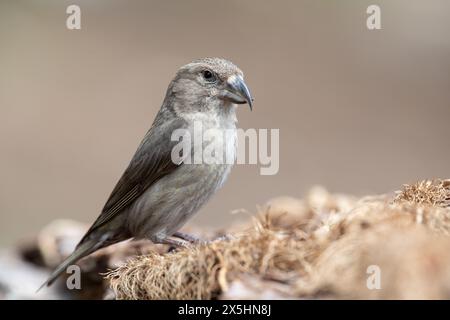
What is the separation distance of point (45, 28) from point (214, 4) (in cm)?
354

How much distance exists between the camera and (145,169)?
4.32m

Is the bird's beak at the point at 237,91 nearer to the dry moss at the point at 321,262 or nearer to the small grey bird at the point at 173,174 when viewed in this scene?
the small grey bird at the point at 173,174

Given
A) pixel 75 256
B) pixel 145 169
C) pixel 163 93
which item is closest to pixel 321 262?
pixel 145 169

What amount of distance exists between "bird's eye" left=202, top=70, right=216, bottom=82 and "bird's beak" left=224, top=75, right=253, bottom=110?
120mm

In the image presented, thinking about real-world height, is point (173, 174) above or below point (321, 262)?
above

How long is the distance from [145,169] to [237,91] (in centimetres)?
76

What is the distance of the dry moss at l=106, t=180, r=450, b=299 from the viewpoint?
2109mm

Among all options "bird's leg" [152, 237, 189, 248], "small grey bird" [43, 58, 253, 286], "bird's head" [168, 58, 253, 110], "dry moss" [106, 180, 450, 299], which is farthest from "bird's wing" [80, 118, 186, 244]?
"dry moss" [106, 180, 450, 299]

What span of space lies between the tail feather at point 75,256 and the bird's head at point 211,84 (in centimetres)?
109

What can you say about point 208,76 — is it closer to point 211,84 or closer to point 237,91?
point 211,84

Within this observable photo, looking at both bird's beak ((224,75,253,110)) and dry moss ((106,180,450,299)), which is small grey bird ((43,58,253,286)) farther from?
dry moss ((106,180,450,299))

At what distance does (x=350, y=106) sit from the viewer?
10.9m
